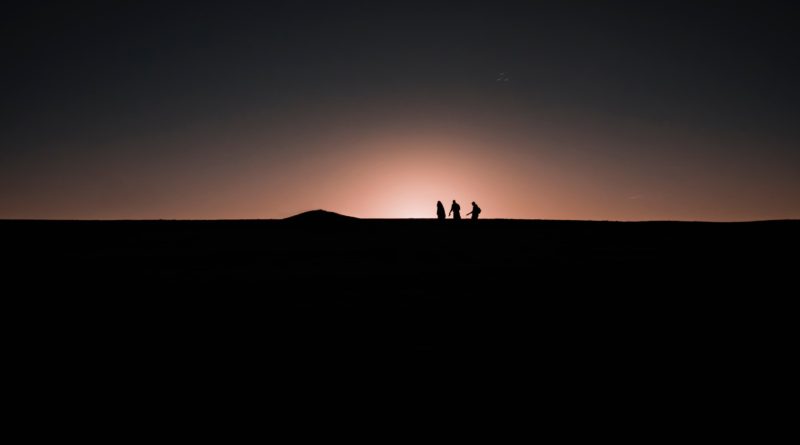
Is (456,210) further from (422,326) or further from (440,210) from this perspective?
(422,326)

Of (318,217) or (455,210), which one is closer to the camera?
(318,217)

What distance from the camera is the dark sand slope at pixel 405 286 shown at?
6.09 meters

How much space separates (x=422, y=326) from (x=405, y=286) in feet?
8.61

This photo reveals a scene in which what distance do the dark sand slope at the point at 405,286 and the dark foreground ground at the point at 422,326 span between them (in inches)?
1.9

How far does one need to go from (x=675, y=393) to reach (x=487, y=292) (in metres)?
4.11

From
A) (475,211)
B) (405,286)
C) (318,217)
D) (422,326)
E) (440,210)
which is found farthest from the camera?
(440,210)

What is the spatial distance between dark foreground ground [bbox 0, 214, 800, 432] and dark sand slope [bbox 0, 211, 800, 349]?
5 cm

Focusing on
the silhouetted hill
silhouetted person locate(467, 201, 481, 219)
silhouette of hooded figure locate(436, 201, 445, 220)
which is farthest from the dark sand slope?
silhouette of hooded figure locate(436, 201, 445, 220)

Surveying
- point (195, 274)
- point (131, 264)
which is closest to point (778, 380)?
point (195, 274)

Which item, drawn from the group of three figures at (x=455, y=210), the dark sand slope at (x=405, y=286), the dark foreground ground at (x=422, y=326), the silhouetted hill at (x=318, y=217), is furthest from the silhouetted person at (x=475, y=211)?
the dark foreground ground at (x=422, y=326)

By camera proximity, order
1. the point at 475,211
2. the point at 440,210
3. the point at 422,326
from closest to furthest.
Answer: the point at 422,326 < the point at 475,211 < the point at 440,210

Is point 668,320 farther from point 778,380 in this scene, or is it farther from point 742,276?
point 742,276

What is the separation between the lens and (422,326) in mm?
6129

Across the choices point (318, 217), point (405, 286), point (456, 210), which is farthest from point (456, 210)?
point (405, 286)
